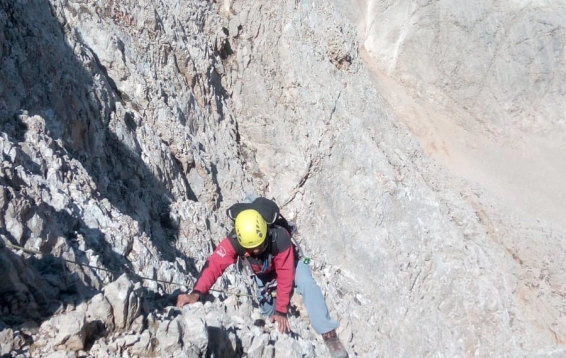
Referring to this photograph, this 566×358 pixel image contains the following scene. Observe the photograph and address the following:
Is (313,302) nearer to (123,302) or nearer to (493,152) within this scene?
(123,302)

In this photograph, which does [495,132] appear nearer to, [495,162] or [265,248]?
[495,162]

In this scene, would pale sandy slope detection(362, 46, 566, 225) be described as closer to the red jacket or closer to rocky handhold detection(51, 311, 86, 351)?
the red jacket

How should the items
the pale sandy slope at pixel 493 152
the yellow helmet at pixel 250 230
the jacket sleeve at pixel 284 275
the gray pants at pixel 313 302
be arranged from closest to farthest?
the yellow helmet at pixel 250 230
the jacket sleeve at pixel 284 275
the gray pants at pixel 313 302
the pale sandy slope at pixel 493 152

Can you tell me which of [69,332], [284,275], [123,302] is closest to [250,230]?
[284,275]

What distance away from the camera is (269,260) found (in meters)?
5.66

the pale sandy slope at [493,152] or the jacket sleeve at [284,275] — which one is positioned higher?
the jacket sleeve at [284,275]

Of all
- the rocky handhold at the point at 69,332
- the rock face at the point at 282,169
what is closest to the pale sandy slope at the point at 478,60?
the rock face at the point at 282,169

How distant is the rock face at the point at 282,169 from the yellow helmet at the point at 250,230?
2.48ft

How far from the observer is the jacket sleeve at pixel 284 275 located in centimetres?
555

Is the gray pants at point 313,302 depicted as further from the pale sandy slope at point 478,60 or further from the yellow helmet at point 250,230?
the pale sandy slope at point 478,60

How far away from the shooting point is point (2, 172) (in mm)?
5027

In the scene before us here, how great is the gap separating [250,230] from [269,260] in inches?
24.6

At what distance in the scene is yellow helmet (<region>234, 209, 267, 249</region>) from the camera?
204 inches

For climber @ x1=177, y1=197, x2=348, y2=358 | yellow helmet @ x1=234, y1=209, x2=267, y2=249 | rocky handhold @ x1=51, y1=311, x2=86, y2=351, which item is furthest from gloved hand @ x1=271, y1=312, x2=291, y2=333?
rocky handhold @ x1=51, y1=311, x2=86, y2=351
